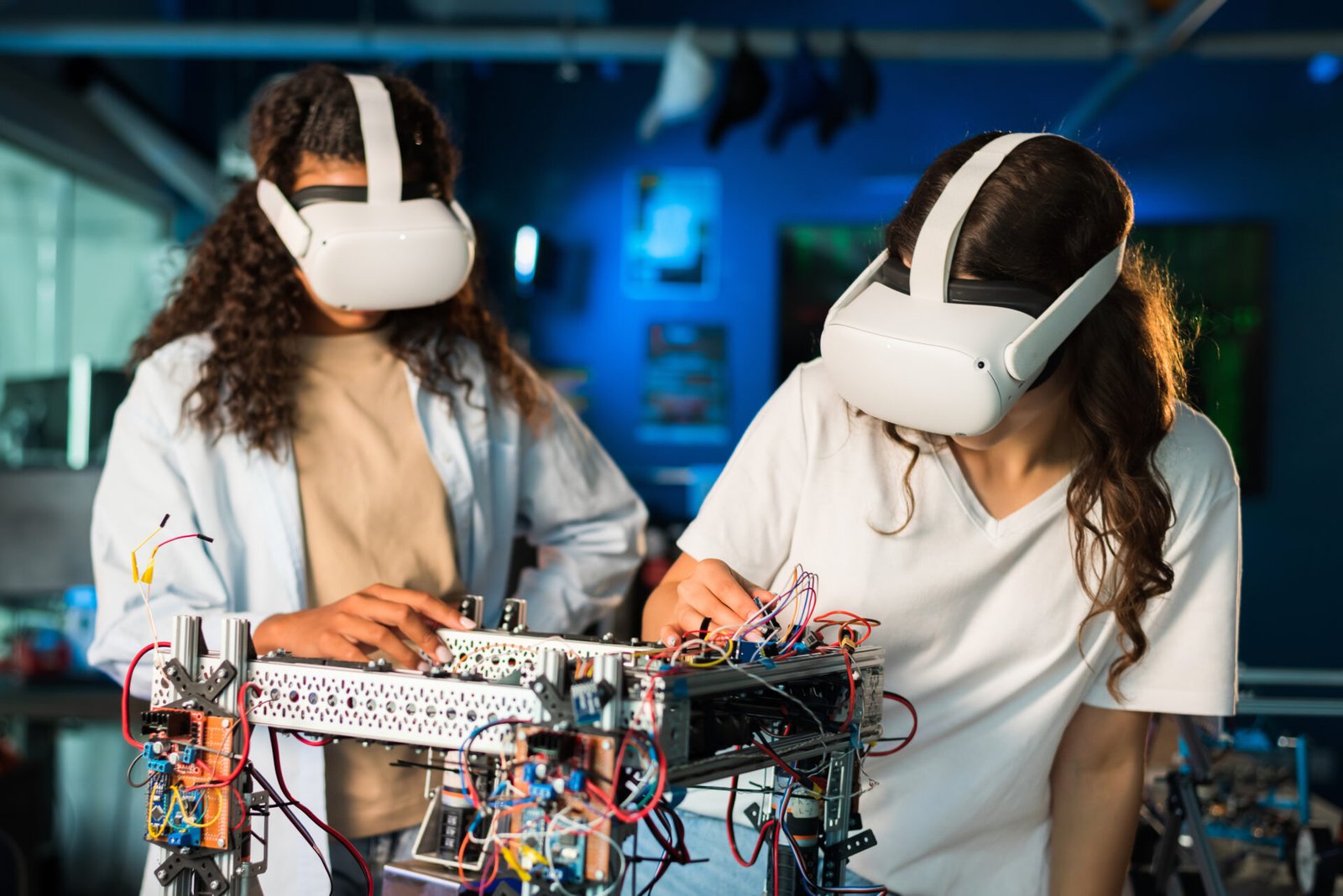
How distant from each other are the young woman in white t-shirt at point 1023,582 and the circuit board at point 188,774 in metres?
0.48

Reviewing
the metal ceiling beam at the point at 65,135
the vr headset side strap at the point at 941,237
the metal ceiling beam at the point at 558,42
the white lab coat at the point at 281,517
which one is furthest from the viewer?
the metal ceiling beam at the point at 65,135

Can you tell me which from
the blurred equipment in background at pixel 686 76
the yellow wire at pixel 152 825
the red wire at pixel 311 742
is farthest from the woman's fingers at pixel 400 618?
the blurred equipment in background at pixel 686 76

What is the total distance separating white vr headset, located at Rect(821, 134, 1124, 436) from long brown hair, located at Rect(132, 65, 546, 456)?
74 centimetres

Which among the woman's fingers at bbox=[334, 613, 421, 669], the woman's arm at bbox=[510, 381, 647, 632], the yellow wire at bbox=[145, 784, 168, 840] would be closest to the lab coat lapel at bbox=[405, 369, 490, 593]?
the woman's arm at bbox=[510, 381, 647, 632]

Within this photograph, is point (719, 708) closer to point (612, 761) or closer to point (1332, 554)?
point (612, 761)

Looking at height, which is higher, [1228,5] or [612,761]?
[1228,5]

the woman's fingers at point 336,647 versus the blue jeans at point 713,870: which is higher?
the woman's fingers at point 336,647

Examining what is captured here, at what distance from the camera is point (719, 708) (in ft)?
3.41

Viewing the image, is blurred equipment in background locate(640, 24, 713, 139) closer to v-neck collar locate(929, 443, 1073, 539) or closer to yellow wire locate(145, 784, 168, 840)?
v-neck collar locate(929, 443, 1073, 539)

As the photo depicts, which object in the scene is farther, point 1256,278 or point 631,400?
point 631,400

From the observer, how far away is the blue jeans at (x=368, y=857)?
1.58 m

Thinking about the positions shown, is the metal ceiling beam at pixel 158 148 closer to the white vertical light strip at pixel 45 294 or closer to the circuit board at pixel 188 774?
the white vertical light strip at pixel 45 294

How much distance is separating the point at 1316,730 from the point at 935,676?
406cm

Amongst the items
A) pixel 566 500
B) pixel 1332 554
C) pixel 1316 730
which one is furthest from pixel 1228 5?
pixel 566 500
